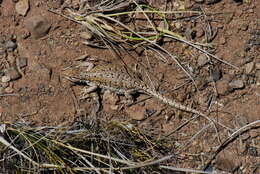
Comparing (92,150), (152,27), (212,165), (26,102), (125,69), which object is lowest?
(212,165)

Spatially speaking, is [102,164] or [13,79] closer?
[102,164]

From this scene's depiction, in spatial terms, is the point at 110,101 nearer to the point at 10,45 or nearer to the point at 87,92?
the point at 87,92

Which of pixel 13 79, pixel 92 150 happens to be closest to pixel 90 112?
pixel 92 150

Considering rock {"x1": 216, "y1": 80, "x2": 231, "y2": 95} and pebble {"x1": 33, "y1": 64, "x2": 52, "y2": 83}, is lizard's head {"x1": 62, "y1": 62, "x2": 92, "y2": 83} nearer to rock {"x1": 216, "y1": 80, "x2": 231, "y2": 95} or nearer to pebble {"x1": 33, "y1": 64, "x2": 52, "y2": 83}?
pebble {"x1": 33, "y1": 64, "x2": 52, "y2": 83}

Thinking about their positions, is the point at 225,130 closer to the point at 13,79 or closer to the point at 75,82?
the point at 75,82

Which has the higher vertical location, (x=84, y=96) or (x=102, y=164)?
(x=84, y=96)

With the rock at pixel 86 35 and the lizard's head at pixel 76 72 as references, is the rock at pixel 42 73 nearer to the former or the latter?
the lizard's head at pixel 76 72

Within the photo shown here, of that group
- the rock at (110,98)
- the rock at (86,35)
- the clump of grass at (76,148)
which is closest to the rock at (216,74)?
the clump of grass at (76,148)
